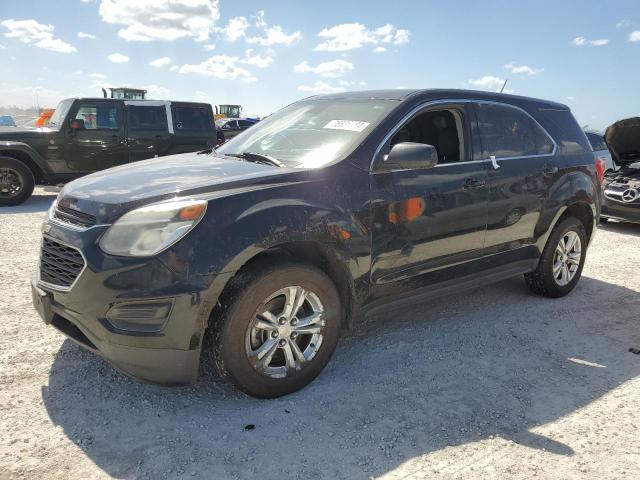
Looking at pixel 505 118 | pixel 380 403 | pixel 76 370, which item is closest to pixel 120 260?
pixel 76 370

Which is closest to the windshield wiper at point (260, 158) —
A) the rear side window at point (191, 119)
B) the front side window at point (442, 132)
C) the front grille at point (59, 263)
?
the front side window at point (442, 132)

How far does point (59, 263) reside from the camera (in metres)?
2.72

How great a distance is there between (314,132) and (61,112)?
8.10 metres

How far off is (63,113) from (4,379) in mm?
7981

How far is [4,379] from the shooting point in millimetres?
3021

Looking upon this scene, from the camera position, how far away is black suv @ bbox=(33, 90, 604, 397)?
8.27 feet

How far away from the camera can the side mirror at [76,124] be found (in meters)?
9.60

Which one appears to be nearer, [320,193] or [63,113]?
[320,193]

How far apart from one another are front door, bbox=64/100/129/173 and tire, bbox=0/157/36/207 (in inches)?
31.2

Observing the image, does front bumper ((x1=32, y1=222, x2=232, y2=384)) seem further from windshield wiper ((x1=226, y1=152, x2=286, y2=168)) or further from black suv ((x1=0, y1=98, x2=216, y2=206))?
black suv ((x1=0, y1=98, x2=216, y2=206))

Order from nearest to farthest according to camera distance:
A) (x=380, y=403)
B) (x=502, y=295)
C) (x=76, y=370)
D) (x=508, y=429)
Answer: (x=508, y=429) < (x=380, y=403) < (x=76, y=370) < (x=502, y=295)

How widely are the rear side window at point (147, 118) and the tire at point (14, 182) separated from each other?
211cm

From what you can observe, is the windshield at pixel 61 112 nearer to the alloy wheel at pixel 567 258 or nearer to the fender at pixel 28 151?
the fender at pixel 28 151

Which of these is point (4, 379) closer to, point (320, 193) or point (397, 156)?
point (320, 193)
